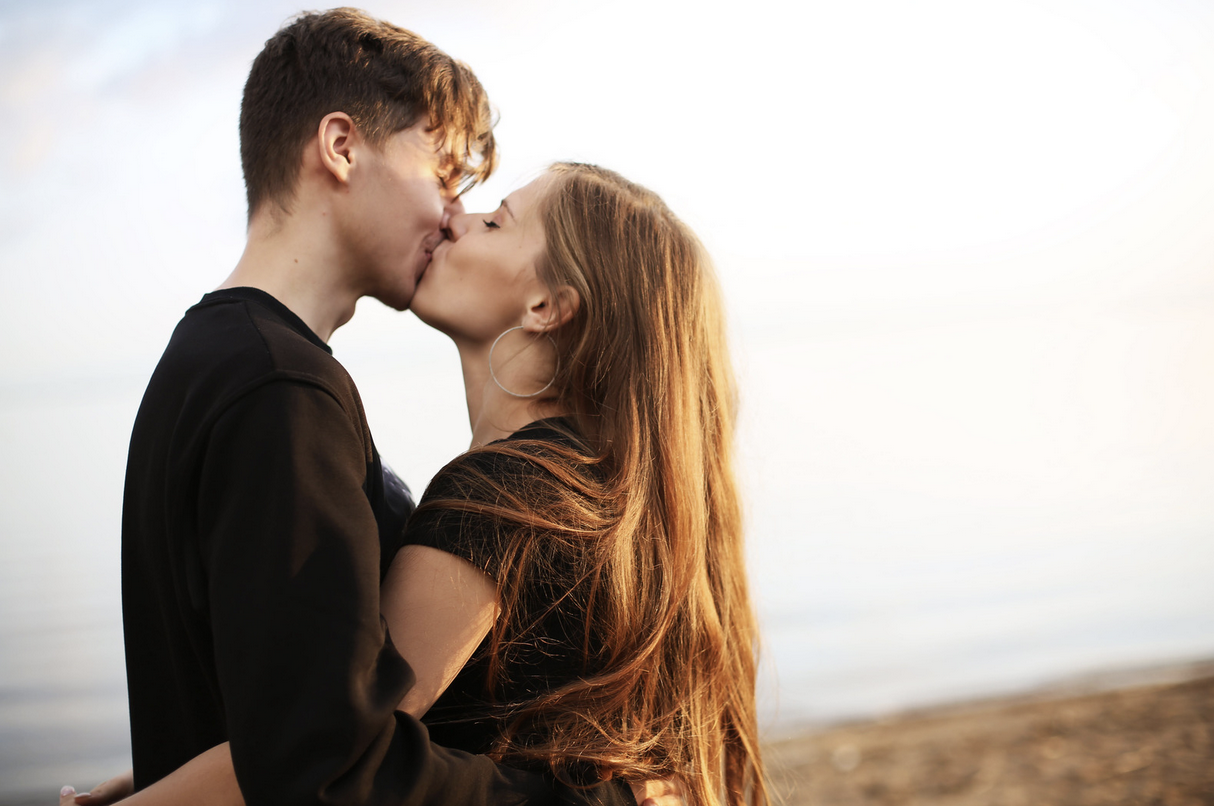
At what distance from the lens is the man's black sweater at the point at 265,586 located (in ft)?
3.79

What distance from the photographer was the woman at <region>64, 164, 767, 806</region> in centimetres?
162

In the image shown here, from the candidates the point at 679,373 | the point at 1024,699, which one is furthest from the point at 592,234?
the point at 1024,699

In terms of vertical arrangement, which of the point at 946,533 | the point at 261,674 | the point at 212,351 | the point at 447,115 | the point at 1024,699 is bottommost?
the point at 1024,699

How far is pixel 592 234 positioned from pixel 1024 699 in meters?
6.65

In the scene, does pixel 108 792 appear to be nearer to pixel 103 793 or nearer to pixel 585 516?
pixel 103 793

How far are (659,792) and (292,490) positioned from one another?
3.69ft

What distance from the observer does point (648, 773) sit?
1.85 metres

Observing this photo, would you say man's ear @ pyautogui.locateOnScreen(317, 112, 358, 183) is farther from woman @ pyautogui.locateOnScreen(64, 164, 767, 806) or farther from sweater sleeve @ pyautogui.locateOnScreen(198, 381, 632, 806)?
sweater sleeve @ pyautogui.locateOnScreen(198, 381, 632, 806)

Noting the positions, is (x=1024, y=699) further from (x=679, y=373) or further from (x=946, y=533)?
(x=679, y=373)

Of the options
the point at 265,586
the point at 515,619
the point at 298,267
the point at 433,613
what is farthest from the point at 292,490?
the point at 298,267

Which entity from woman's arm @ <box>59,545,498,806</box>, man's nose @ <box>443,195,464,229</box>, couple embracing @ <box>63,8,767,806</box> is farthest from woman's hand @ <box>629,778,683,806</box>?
man's nose @ <box>443,195,464,229</box>

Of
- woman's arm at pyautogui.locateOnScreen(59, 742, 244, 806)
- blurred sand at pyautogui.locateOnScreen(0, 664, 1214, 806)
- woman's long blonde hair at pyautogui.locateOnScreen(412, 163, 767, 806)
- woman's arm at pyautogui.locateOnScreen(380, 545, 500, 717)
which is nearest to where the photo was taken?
woman's arm at pyautogui.locateOnScreen(59, 742, 244, 806)

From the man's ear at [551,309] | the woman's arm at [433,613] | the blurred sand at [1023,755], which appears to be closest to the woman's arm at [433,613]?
the woman's arm at [433,613]

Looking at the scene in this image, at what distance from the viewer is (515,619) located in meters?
1.65
